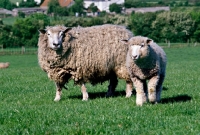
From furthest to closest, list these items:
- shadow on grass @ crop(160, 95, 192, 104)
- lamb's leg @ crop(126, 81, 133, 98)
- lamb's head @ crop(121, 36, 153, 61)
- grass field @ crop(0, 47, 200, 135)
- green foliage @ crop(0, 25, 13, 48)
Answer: green foliage @ crop(0, 25, 13, 48) → lamb's leg @ crop(126, 81, 133, 98) → shadow on grass @ crop(160, 95, 192, 104) → lamb's head @ crop(121, 36, 153, 61) → grass field @ crop(0, 47, 200, 135)

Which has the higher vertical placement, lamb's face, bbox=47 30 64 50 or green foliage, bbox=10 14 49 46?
lamb's face, bbox=47 30 64 50

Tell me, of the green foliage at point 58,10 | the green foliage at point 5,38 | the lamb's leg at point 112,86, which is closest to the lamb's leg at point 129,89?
the lamb's leg at point 112,86

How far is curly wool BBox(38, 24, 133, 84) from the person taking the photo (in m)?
13.8

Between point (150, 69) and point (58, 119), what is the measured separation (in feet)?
9.42

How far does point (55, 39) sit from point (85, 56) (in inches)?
37.5

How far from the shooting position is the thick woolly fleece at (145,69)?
11528mm

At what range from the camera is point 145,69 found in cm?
1170

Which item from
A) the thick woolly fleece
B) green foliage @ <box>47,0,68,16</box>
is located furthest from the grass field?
green foliage @ <box>47,0,68,16</box>

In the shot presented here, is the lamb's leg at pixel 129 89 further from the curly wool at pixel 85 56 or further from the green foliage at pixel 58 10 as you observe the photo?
the green foliage at pixel 58 10

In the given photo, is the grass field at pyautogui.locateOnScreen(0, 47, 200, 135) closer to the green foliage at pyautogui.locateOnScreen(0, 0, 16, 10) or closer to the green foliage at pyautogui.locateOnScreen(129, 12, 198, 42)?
the green foliage at pyautogui.locateOnScreen(129, 12, 198, 42)

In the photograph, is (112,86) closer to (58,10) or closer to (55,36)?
(55,36)

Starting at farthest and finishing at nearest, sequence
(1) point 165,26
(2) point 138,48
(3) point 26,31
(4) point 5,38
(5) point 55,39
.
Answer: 1. (1) point 165,26
2. (3) point 26,31
3. (4) point 5,38
4. (5) point 55,39
5. (2) point 138,48

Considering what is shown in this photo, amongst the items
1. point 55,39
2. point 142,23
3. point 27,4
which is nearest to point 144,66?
point 55,39

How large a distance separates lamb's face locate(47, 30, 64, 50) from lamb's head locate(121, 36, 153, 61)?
255 centimetres
